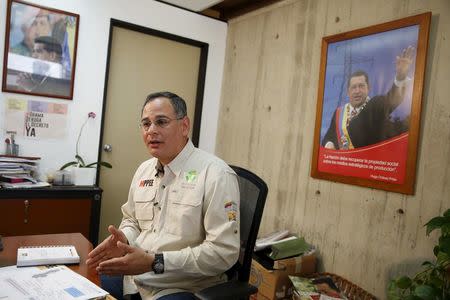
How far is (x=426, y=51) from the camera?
75.1 inches

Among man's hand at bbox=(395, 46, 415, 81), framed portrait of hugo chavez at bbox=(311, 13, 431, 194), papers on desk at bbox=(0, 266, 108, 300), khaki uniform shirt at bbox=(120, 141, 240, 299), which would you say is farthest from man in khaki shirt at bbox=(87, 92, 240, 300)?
man's hand at bbox=(395, 46, 415, 81)

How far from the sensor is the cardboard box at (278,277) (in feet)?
7.04

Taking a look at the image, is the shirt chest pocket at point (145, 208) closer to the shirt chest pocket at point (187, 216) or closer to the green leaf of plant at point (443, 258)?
the shirt chest pocket at point (187, 216)

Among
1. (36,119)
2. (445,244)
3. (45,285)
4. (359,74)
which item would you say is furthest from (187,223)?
(36,119)

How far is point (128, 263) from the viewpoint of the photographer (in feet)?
3.81

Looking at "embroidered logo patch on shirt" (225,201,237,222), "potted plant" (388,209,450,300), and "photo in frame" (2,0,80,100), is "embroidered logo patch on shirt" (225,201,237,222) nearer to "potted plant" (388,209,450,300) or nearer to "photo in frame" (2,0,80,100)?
"potted plant" (388,209,450,300)

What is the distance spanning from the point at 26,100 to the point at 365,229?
2603 millimetres

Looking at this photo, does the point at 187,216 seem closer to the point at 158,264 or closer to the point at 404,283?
the point at 158,264

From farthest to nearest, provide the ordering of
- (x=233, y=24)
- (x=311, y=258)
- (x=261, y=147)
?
1. (x=233, y=24)
2. (x=261, y=147)
3. (x=311, y=258)

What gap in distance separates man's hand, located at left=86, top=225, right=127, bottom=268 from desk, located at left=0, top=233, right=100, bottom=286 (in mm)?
30

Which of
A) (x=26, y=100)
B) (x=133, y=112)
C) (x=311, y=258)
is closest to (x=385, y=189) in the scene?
(x=311, y=258)

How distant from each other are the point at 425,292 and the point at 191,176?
3.44ft

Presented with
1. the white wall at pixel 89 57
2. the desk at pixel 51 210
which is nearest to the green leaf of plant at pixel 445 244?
the desk at pixel 51 210

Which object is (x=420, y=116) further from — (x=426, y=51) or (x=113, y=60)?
(x=113, y=60)
